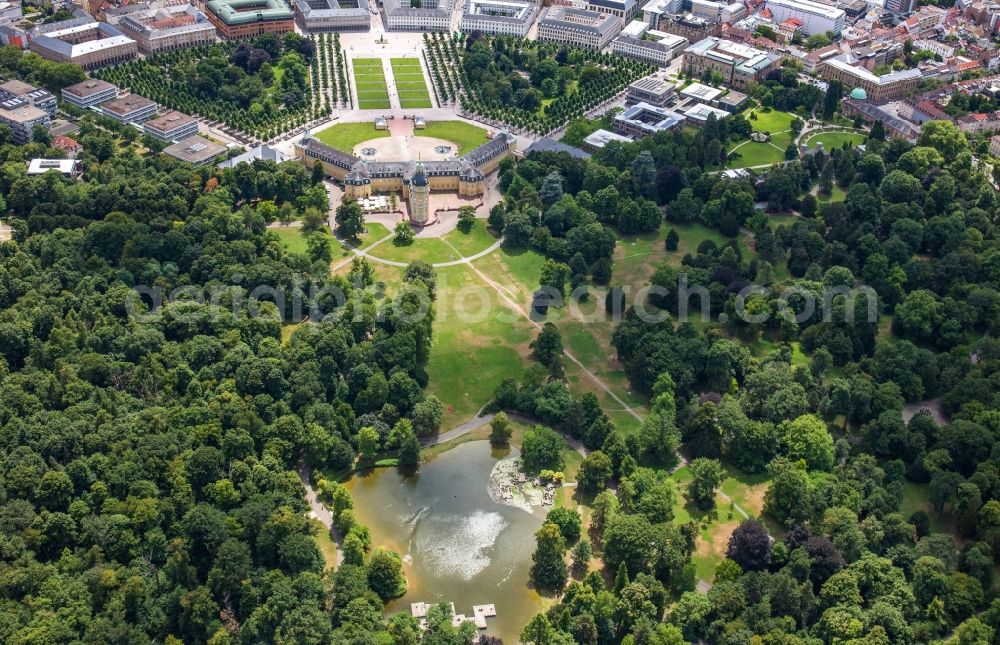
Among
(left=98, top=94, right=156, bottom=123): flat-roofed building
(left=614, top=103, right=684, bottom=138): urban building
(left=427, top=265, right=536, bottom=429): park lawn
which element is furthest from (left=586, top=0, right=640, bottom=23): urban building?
(left=427, top=265, right=536, bottom=429): park lawn

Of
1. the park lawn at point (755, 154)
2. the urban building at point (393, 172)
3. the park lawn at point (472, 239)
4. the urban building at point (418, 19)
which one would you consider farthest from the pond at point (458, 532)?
the urban building at point (418, 19)

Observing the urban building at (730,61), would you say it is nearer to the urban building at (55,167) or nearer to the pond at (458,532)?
the pond at (458,532)

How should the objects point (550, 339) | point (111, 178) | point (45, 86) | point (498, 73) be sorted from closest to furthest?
point (550, 339)
point (111, 178)
point (45, 86)
point (498, 73)

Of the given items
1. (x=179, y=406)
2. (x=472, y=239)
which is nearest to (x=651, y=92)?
(x=472, y=239)

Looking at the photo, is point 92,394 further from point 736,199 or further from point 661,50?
point 661,50

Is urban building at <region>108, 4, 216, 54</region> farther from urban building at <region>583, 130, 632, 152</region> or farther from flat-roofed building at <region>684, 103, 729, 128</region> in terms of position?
flat-roofed building at <region>684, 103, 729, 128</region>

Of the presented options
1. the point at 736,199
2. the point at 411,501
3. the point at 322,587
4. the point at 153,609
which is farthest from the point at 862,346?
the point at 153,609

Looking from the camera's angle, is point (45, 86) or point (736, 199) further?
point (45, 86)
